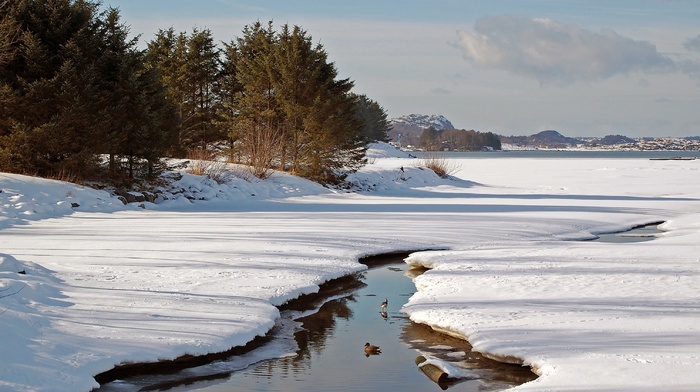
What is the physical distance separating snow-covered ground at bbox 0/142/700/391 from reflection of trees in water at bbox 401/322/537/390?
0.16 m

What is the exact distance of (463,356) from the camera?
29.0 ft

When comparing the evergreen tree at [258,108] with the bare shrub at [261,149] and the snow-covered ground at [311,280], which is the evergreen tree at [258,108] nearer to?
→ the bare shrub at [261,149]

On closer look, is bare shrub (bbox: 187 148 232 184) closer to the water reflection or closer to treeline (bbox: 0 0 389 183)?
treeline (bbox: 0 0 389 183)

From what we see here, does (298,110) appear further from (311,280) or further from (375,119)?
(375,119)

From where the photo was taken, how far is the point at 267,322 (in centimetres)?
959

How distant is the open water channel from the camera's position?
7.77 meters

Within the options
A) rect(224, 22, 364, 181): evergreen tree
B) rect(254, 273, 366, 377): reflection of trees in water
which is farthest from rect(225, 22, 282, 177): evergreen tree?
rect(254, 273, 366, 377): reflection of trees in water

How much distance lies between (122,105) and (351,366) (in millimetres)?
17880

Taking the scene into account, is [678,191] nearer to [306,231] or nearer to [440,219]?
[440,219]

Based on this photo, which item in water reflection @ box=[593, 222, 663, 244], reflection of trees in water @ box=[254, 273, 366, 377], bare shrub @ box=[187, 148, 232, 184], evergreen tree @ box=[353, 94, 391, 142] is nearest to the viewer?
reflection of trees in water @ box=[254, 273, 366, 377]

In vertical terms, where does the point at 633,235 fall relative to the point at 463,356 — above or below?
above

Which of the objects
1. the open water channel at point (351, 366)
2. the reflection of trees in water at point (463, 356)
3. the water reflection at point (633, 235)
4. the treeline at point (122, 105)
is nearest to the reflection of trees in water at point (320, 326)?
the open water channel at point (351, 366)

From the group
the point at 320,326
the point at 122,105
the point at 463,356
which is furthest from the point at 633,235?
the point at 122,105

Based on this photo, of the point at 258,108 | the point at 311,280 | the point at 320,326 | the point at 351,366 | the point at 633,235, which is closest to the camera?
the point at 351,366
